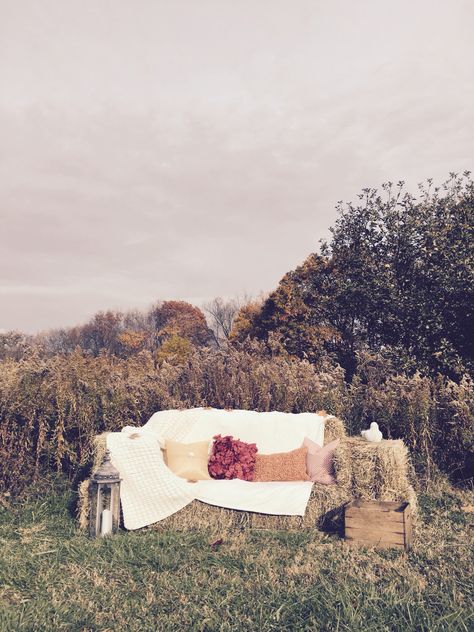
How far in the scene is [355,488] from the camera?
15.9ft

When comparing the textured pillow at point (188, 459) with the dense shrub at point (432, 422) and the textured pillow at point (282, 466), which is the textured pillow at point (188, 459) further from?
the dense shrub at point (432, 422)

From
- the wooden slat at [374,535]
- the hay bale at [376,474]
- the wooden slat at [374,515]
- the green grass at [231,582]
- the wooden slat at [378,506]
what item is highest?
the hay bale at [376,474]

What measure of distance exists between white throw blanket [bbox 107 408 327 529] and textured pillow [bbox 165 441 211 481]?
0.46ft

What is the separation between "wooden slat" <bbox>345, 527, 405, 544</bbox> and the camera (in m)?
4.11

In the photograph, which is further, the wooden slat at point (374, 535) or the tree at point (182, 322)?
the tree at point (182, 322)

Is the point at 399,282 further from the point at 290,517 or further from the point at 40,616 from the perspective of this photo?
the point at 40,616

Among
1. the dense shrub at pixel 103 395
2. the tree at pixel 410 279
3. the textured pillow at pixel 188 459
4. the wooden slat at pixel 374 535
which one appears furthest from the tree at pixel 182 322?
the wooden slat at pixel 374 535

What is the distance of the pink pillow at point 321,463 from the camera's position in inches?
197

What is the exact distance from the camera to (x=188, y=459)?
540 centimetres

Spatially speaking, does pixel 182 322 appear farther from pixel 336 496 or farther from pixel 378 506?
pixel 378 506

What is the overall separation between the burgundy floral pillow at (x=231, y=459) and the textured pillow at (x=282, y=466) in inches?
3.2

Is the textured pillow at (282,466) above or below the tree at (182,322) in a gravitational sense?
below

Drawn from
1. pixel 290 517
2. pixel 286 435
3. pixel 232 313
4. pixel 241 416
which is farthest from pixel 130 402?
pixel 232 313

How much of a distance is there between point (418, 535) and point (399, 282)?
7257 millimetres
